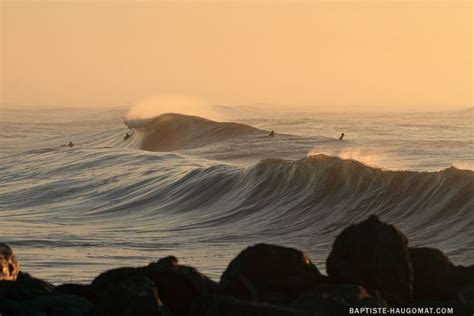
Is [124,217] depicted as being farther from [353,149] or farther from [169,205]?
[353,149]

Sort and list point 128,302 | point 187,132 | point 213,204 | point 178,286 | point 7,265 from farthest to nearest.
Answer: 1. point 187,132
2. point 213,204
3. point 7,265
4. point 178,286
5. point 128,302

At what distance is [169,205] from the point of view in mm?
Answer: 28266

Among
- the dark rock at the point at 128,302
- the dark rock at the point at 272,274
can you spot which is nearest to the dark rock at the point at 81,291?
Result: the dark rock at the point at 128,302

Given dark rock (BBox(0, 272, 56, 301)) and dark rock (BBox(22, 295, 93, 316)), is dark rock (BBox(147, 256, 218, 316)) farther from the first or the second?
dark rock (BBox(0, 272, 56, 301))

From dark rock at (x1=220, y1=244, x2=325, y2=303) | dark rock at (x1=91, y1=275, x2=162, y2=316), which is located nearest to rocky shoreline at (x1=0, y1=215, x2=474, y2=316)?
dark rock at (x1=220, y1=244, x2=325, y2=303)


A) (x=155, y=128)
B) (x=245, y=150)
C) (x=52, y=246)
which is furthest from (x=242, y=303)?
(x=155, y=128)

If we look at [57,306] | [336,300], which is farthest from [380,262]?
[57,306]

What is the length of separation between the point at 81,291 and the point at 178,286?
3.14 ft

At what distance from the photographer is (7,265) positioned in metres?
10.9

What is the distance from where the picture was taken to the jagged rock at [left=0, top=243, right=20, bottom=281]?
Answer: 35.3 feet

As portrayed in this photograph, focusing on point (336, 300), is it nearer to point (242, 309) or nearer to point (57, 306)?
point (242, 309)

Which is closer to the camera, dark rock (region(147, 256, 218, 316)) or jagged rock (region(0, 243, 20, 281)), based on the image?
dark rock (region(147, 256, 218, 316))

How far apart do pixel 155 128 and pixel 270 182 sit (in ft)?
102

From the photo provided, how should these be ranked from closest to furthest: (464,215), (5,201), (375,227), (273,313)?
1. (273,313)
2. (375,227)
3. (464,215)
4. (5,201)
